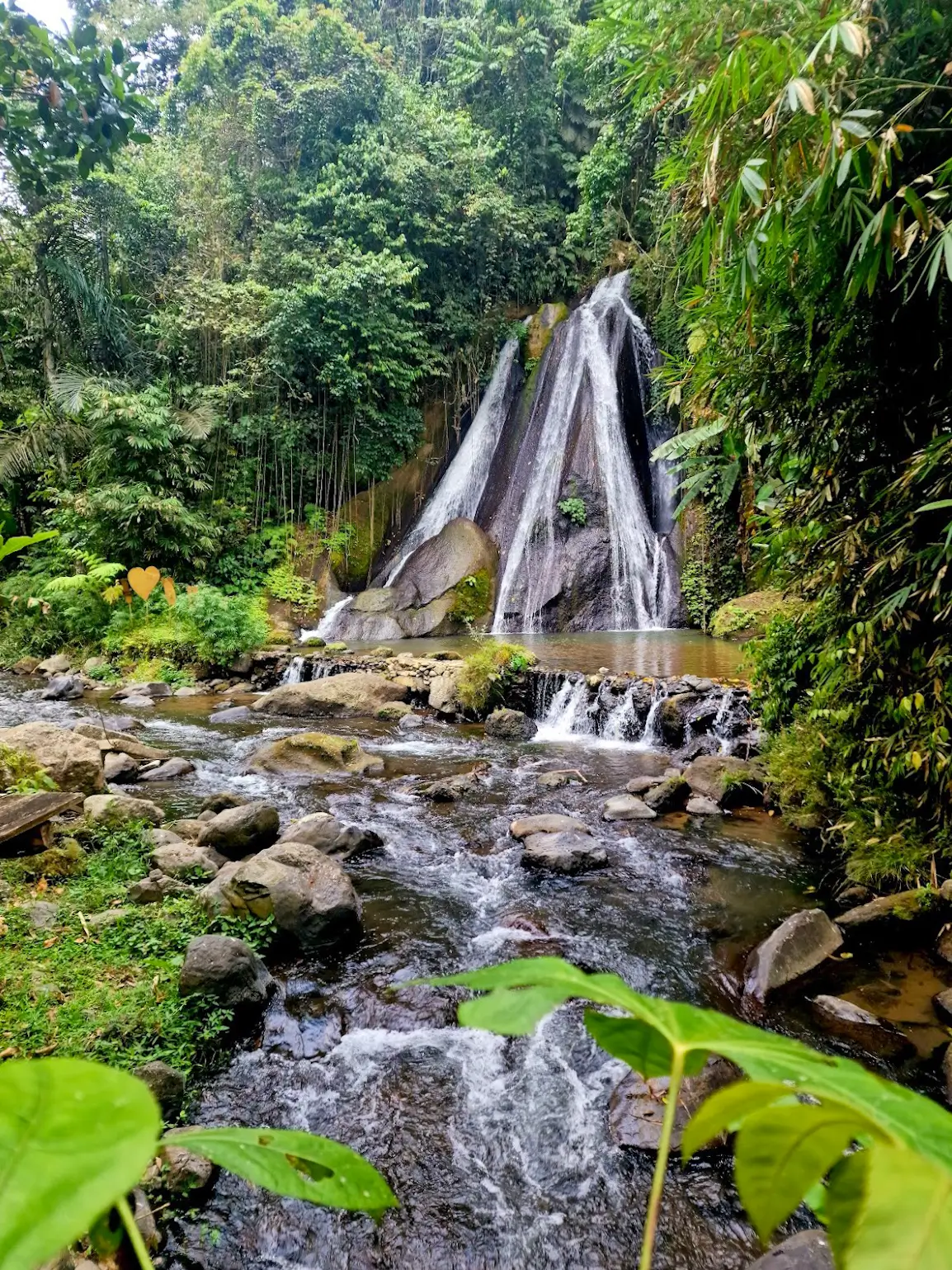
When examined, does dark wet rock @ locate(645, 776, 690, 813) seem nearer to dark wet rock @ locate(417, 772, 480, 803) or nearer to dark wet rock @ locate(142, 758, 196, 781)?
dark wet rock @ locate(417, 772, 480, 803)

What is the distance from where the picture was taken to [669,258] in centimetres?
1599

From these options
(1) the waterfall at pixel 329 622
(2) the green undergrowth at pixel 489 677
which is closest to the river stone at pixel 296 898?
(2) the green undergrowth at pixel 489 677

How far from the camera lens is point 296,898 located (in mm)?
3328

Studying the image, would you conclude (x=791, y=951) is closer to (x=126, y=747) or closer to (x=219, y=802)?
(x=219, y=802)

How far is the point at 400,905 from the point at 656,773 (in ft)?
A: 10.4

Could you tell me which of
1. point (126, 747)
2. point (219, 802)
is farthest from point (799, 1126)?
point (126, 747)

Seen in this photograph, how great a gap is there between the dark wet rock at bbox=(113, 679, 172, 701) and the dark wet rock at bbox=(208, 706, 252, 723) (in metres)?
1.63

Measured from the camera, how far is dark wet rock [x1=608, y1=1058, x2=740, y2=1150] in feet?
7.67

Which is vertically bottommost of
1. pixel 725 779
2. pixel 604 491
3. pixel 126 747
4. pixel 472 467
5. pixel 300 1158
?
pixel 126 747

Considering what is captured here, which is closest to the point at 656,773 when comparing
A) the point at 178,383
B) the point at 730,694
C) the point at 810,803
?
the point at 730,694

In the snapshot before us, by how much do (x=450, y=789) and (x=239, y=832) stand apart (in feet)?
Answer: 6.42

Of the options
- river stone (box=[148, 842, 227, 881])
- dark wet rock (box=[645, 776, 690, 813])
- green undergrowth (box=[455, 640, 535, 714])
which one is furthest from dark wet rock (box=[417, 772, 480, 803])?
green undergrowth (box=[455, 640, 535, 714])

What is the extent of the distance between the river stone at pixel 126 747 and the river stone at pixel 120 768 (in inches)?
6.7

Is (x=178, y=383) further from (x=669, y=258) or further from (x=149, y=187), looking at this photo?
(x=669, y=258)
